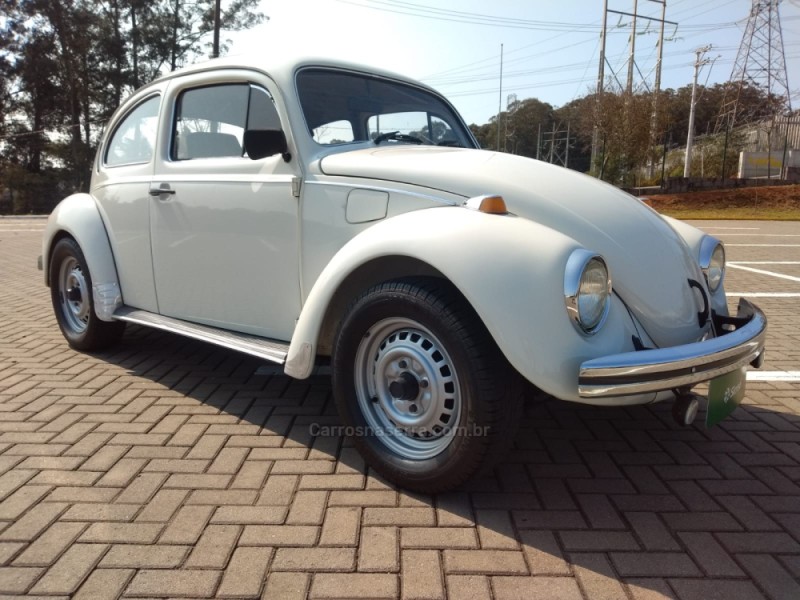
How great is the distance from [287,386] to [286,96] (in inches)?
68.5

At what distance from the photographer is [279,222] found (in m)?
2.95

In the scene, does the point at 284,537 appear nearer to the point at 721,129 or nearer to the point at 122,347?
the point at 122,347

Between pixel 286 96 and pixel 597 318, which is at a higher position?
pixel 286 96

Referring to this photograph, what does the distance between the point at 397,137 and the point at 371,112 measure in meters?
0.21

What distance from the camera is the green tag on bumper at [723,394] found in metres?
2.32

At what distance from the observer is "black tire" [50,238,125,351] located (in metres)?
4.20

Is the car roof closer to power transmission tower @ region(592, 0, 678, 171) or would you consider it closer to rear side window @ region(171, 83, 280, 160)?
rear side window @ region(171, 83, 280, 160)

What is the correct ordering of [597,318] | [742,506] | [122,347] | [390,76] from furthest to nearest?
[122,347] → [390,76] → [742,506] → [597,318]

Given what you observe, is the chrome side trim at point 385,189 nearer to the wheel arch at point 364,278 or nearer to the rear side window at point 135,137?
the wheel arch at point 364,278

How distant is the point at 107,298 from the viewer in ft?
12.8

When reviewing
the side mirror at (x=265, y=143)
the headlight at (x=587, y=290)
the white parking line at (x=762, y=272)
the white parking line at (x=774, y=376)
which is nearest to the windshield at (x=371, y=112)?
the side mirror at (x=265, y=143)

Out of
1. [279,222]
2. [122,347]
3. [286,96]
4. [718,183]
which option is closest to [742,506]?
[279,222]

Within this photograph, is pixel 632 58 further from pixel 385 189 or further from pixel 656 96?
pixel 385 189

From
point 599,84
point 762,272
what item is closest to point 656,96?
point 599,84
